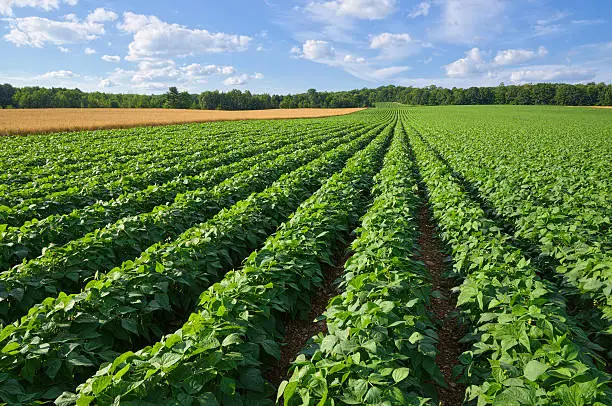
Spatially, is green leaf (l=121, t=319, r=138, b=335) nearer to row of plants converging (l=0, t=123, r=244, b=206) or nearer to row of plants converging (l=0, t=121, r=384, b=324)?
row of plants converging (l=0, t=121, r=384, b=324)

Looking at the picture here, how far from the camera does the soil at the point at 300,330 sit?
427 centimetres

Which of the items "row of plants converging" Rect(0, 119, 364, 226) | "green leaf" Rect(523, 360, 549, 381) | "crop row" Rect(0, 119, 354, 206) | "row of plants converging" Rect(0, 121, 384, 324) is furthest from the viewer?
"crop row" Rect(0, 119, 354, 206)

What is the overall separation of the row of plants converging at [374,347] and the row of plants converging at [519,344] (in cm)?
54

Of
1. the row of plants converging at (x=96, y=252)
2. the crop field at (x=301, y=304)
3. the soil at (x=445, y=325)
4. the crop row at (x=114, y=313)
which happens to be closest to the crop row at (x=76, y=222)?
the crop field at (x=301, y=304)

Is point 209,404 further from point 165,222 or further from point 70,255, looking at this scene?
point 165,222

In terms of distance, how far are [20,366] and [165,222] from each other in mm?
4070

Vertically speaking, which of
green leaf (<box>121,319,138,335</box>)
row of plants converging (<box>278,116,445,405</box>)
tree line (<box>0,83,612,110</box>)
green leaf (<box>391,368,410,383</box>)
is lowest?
green leaf (<box>121,319,138,335</box>)

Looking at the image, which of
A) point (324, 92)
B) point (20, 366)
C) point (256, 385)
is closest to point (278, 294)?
point (256, 385)

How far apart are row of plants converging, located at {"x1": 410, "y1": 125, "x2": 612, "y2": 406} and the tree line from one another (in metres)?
109

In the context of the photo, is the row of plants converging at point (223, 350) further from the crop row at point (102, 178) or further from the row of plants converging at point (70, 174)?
the row of plants converging at point (70, 174)

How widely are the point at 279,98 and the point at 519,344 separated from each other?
129598 mm

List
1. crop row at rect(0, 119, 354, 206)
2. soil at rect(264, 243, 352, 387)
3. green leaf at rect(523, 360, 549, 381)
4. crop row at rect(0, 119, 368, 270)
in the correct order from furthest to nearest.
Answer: crop row at rect(0, 119, 354, 206)
crop row at rect(0, 119, 368, 270)
soil at rect(264, 243, 352, 387)
green leaf at rect(523, 360, 549, 381)

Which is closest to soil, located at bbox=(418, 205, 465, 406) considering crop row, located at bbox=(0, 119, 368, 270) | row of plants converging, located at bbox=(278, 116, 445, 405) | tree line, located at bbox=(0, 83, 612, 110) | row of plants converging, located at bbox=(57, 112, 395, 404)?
row of plants converging, located at bbox=(278, 116, 445, 405)

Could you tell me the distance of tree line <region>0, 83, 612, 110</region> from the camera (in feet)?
289
